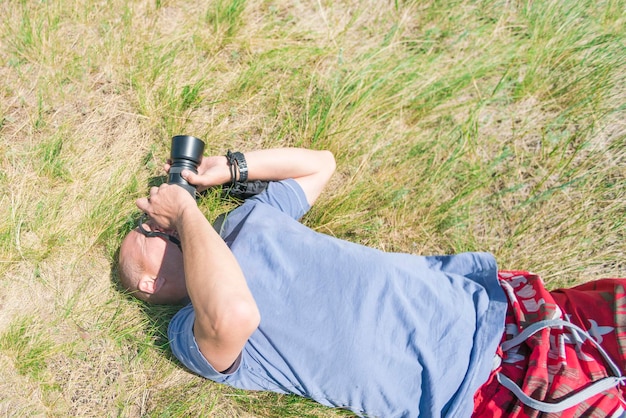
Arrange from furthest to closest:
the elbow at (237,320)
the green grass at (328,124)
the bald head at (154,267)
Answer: the green grass at (328,124) → the bald head at (154,267) → the elbow at (237,320)

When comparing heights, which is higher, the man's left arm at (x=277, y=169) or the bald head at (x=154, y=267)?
the man's left arm at (x=277, y=169)

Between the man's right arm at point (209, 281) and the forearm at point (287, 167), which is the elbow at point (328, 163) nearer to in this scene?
the forearm at point (287, 167)

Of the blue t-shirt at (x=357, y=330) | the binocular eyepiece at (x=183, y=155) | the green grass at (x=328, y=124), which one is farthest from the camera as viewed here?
the green grass at (x=328, y=124)

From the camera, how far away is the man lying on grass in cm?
205

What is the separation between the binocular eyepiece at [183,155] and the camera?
246 cm

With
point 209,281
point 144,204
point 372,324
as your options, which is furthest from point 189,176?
point 372,324

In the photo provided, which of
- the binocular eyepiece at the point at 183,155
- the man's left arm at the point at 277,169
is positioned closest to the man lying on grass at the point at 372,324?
the binocular eyepiece at the point at 183,155

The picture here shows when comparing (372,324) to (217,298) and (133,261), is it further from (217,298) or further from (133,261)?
(133,261)

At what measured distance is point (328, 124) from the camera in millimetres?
3082

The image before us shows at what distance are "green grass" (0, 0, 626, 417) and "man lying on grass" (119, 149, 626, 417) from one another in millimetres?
511

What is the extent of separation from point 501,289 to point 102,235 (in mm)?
1999

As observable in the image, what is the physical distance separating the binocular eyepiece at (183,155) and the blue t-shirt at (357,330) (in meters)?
0.41

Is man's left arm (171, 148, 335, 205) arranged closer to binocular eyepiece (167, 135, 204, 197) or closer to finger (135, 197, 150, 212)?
binocular eyepiece (167, 135, 204, 197)

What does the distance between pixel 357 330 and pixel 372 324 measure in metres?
0.07
